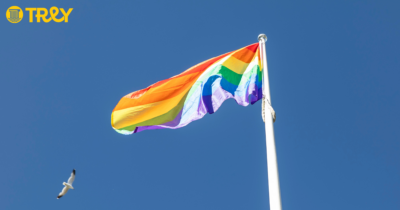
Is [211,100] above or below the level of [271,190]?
above

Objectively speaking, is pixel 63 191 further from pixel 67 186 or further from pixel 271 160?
pixel 271 160

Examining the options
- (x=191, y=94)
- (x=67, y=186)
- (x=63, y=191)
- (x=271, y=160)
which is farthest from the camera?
(x=67, y=186)

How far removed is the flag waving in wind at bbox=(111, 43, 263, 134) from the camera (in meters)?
12.1

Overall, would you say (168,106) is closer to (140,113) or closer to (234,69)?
(140,113)

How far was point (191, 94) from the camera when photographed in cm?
1246

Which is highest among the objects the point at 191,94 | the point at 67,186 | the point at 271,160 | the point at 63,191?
the point at 191,94

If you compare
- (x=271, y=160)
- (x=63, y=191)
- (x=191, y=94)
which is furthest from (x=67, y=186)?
(x=271, y=160)

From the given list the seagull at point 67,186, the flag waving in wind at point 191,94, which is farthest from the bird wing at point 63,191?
the flag waving in wind at point 191,94

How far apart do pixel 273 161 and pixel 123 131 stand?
5776 millimetres

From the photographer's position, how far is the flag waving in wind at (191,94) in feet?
39.8

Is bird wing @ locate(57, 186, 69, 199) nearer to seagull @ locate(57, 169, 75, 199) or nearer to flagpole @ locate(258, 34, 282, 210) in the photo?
seagull @ locate(57, 169, 75, 199)

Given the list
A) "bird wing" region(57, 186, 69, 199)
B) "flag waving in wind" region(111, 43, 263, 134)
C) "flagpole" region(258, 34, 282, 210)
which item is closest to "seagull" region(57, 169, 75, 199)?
"bird wing" region(57, 186, 69, 199)

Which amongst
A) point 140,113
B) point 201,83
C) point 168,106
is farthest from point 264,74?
point 140,113

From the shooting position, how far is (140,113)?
41.6 feet
